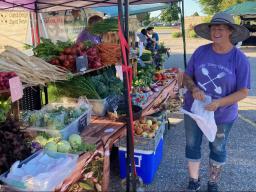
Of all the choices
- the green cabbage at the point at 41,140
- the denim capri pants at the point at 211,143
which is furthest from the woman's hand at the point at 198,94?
the green cabbage at the point at 41,140

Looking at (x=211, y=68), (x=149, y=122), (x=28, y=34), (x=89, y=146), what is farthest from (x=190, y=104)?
(x=28, y=34)

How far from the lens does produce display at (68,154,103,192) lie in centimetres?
274

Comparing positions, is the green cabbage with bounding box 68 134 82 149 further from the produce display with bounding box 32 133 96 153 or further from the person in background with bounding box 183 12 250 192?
the person in background with bounding box 183 12 250 192

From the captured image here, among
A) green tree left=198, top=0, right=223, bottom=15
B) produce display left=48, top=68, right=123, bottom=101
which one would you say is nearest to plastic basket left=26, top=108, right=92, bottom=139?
produce display left=48, top=68, right=123, bottom=101

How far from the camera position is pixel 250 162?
4266mm

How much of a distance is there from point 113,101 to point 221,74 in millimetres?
1471

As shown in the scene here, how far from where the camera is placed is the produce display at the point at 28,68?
2.87m

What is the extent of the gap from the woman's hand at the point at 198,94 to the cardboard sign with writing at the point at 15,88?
4.97ft

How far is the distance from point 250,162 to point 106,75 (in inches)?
85.7

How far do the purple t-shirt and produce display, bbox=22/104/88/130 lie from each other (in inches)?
46.0

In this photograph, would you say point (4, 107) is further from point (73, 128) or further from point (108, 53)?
point (108, 53)

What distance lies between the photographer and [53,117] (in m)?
3.12

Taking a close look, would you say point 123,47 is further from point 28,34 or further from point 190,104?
point 28,34

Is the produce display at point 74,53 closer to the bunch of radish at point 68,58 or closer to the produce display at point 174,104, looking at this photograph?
the bunch of radish at point 68,58
